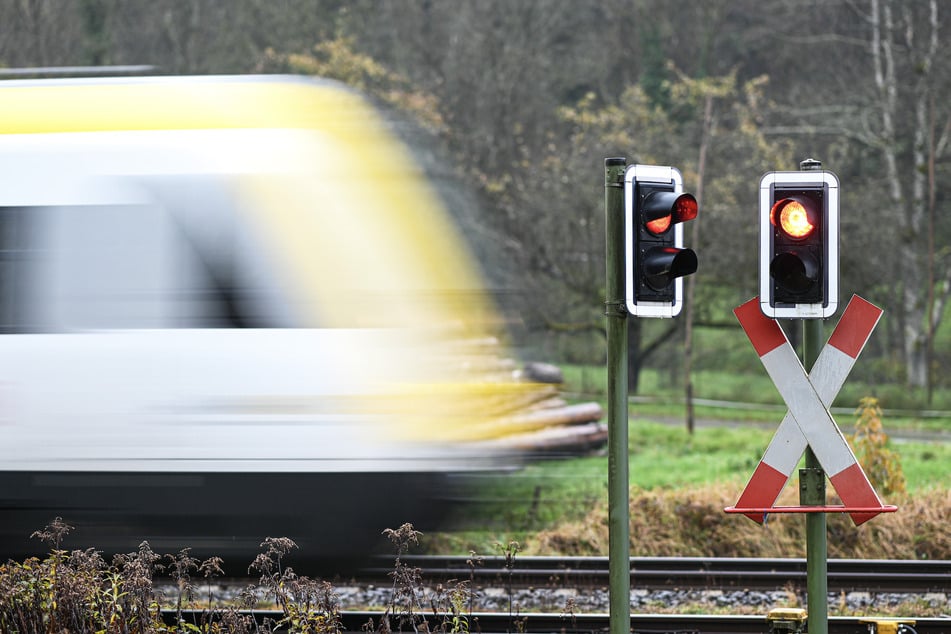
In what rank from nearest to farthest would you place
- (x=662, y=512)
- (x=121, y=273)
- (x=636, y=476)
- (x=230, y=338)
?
(x=230, y=338) < (x=121, y=273) < (x=662, y=512) < (x=636, y=476)

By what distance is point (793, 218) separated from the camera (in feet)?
16.2

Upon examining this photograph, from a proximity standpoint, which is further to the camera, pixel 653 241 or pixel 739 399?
pixel 739 399

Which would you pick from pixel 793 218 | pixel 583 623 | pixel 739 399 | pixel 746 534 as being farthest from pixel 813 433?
pixel 739 399

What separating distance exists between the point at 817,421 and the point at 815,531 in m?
0.54

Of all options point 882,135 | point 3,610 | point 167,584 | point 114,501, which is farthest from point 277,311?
point 882,135


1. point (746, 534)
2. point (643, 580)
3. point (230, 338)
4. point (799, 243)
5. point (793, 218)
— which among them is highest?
point (793, 218)

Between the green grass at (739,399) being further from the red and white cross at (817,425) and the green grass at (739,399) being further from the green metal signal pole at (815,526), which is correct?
the red and white cross at (817,425)

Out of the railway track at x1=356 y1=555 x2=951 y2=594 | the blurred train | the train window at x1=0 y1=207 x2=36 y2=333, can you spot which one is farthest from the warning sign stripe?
the train window at x1=0 y1=207 x2=36 y2=333

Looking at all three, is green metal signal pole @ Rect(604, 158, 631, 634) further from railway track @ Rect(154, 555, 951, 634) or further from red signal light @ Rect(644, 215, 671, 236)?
railway track @ Rect(154, 555, 951, 634)

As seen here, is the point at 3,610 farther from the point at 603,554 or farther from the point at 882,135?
the point at 882,135

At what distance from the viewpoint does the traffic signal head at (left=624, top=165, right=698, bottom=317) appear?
16.1ft

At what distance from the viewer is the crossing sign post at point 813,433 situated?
4.90 meters

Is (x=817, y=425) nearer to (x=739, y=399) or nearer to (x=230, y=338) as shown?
(x=230, y=338)

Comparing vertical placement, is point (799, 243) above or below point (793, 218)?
below
